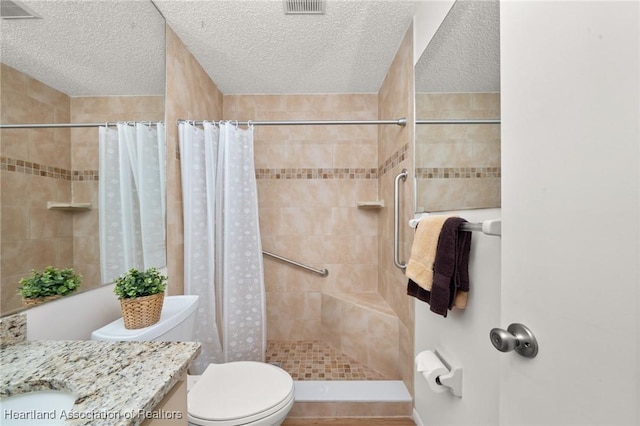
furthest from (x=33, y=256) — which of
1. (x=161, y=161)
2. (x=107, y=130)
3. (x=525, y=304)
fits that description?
(x=525, y=304)

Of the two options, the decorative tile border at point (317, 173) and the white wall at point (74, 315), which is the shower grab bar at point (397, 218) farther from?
the white wall at point (74, 315)

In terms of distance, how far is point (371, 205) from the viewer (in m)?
2.28

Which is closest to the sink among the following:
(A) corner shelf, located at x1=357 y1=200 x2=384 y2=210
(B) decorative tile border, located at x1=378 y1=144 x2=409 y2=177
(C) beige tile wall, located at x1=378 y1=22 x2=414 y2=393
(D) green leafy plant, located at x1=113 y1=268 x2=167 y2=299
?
(D) green leafy plant, located at x1=113 y1=268 x2=167 y2=299

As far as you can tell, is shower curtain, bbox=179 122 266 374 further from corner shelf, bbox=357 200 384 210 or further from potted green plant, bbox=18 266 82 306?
corner shelf, bbox=357 200 384 210

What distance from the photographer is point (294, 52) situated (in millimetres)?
1858

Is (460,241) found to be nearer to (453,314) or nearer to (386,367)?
(453,314)

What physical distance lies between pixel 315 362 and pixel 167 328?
4.25 feet

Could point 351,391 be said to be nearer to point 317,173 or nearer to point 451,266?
point 451,266

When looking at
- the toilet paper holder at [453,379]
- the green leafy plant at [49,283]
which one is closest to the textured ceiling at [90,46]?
the green leafy plant at [49,283]

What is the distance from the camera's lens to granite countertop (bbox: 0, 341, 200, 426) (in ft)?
1.71

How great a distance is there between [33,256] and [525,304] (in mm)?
1426

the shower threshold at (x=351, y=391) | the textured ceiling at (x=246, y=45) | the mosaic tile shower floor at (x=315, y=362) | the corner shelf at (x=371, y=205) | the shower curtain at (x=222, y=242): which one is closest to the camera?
the textured ceiling at (x=246, y=45)

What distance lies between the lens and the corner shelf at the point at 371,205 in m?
2.23

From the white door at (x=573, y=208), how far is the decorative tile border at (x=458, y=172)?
265 millimetres
